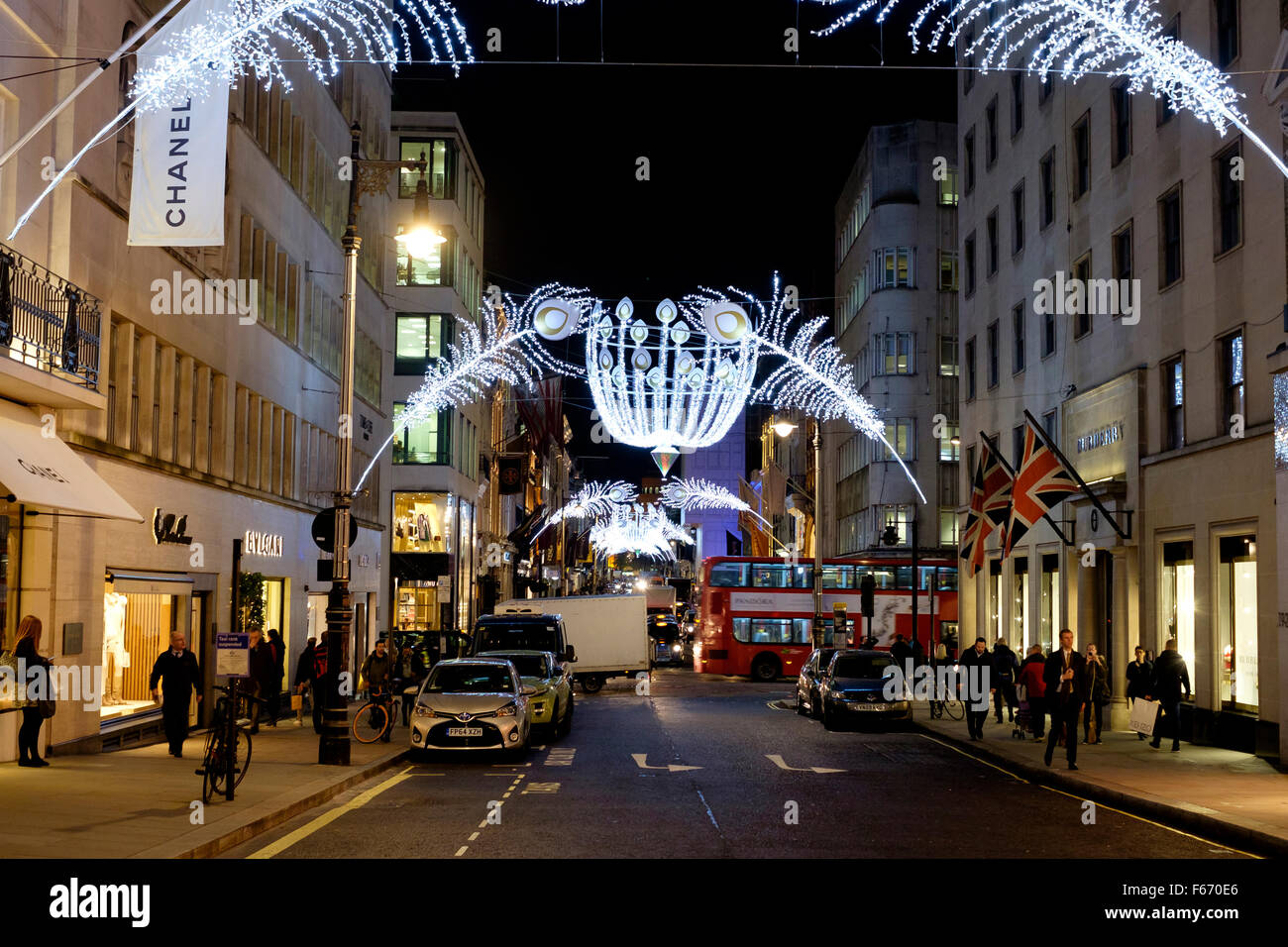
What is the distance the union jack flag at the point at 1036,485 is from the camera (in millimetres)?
27359

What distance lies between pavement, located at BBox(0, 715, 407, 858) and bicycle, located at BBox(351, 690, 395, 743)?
181cm

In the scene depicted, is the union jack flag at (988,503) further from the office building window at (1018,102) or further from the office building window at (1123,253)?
the office building window at (1018,102)

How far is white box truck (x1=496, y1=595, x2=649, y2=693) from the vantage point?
45719mm

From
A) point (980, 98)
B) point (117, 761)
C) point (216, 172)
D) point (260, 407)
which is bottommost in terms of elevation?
point (117, 761)

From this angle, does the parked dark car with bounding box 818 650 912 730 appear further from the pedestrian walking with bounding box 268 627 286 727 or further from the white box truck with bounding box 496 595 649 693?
the white box truck with bounding box 496 595 649 693

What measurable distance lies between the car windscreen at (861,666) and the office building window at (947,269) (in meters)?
34.3

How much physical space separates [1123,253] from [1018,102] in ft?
34.4

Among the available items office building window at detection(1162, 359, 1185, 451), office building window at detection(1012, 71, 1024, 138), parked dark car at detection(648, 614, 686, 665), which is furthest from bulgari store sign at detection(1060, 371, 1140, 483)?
parked dark car at detection(648, 614, 686, 665)

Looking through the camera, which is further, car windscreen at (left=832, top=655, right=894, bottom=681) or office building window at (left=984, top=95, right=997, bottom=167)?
office building window at (left=984, top=95, right=997, bottom=167)

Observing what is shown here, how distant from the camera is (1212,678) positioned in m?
25.3

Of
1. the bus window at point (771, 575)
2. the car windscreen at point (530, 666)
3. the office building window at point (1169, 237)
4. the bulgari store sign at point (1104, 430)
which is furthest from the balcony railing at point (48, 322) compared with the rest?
the bus window at point (771, 575)

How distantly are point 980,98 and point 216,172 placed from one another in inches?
1226
